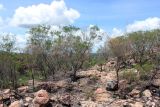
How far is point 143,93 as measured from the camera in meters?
44.5

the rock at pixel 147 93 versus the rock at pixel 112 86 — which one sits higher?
the rock at pixel 112 86

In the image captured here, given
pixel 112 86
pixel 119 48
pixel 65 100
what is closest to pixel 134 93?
pixel 112 86

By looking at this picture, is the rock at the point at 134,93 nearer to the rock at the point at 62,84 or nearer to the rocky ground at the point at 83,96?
the rocky ground at the point at 83,96

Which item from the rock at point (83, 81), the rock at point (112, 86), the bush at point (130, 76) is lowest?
the rock at point (112, 86)

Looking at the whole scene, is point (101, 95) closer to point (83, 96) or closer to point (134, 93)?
point (83, 96)

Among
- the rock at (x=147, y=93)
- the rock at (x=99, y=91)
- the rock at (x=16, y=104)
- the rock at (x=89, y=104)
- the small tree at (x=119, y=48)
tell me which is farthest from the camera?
the small tree at (x=119, y=48)

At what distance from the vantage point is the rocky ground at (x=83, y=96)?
4244cm

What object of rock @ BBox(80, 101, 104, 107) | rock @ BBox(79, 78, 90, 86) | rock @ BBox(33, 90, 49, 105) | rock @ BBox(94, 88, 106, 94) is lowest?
rock @ BBox(80, 101, 104, 107)

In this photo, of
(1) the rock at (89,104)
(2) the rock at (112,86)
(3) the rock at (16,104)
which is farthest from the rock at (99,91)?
(3) the rock at (16,104)

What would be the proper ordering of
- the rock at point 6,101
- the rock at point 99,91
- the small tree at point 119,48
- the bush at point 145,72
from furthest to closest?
the small tree at point 119,48
the bush at point 145,72
the rock at point 6,101
the rock at point 99,91

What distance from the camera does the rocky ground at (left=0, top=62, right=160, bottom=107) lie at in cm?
4244

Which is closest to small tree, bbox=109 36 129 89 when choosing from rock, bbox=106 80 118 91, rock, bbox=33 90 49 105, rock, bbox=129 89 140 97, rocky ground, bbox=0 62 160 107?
rocky ground, bbox=0 62 160 107

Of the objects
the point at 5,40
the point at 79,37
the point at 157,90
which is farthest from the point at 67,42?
the point at 157,90

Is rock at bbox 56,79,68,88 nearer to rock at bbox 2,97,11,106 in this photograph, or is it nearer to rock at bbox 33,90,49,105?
rock at bbox 2,97,11,106
